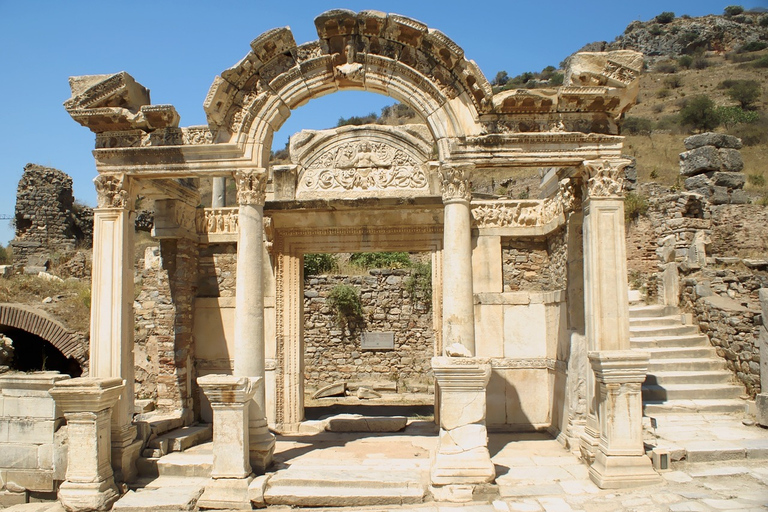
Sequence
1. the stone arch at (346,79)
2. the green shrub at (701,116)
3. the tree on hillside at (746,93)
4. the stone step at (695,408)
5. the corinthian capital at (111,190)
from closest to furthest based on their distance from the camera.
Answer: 1. the stone arch at (346,79)
2. the corinthian capital at (111,190)
3. the stone step at (695,408)
4. the green shrub at (701,116)
5. the tree on hillside at (746,93)

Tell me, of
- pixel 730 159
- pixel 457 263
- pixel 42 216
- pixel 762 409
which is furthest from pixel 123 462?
pixel 730 159

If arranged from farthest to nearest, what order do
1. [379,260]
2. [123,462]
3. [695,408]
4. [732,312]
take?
[379,260], [732,312], [695,408], [123,462]

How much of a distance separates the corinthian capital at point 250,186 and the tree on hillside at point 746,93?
135 feet

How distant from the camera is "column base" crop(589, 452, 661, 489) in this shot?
20.7 feet

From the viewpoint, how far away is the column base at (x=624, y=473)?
6.32 meters

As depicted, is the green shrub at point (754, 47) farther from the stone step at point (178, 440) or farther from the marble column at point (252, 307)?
the stone step at point (178, 440)

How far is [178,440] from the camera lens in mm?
7824

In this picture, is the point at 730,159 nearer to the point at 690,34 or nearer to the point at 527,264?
the point at 527,264

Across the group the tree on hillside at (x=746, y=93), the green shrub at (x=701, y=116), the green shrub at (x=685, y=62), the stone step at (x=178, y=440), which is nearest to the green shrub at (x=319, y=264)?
the stone step at (x=178, y=440)

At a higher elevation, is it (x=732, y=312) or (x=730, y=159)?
(x=730, y=159)

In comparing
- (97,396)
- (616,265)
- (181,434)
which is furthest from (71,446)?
(616,265)

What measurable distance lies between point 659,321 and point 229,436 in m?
9.45

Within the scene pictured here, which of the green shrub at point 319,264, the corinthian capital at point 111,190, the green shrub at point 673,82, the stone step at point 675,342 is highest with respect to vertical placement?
the green shrub at point 673,82

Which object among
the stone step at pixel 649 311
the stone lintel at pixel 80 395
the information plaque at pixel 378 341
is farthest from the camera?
the information plaque at pixel 378 341
